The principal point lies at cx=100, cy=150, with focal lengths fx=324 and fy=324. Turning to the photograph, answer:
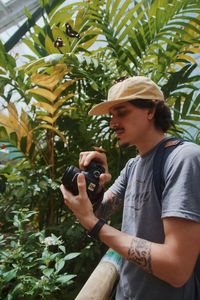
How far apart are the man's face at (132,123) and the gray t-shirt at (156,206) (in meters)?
0.07

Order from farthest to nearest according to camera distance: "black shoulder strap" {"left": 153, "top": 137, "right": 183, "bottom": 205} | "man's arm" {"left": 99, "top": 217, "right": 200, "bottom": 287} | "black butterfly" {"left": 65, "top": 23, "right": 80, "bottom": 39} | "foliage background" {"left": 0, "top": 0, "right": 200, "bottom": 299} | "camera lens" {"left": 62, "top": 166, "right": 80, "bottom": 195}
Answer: "black butterfly" {"left": 65, "top": 23, "right": 80, "bottom": 39}
"foliage background" {"left": 0, "top": 0, "right": 200, "bottom": 299}
"camera lens" {"left": 62, "top": 166, "right": 80, "bottom": 195}
"black shoulder strap" {"left": 153, "top": 137, "right": 183, "bottom": 205}
"man's arm" {"left": 99, "top": 217, "right": 200, "bottom": 287}

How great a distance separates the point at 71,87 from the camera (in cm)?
244

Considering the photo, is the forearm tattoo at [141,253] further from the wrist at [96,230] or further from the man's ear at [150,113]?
the man's ear at [150,113]

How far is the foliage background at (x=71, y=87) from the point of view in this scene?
217cm

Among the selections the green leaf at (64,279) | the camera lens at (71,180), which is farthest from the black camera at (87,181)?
the green leaf at (64,279)

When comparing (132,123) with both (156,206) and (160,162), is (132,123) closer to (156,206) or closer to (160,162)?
(160,162)

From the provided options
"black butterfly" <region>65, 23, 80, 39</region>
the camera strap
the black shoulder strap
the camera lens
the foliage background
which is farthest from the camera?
"black butterfly" <region>65, 23, 80, 39</region>

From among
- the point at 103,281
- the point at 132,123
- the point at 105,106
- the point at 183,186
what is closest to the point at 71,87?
the point at 105,106

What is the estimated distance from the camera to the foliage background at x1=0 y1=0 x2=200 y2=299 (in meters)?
2.17

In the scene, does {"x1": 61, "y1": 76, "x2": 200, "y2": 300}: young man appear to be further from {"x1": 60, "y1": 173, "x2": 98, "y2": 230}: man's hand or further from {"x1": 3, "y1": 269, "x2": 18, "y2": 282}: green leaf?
{"x1": 3, "y1": 269, "x2": 18, "y2": 282}: green leaf

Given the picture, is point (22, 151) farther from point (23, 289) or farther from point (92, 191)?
point (92, 191)

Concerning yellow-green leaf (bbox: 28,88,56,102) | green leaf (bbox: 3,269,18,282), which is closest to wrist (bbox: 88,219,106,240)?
green leaf (bbox: 3,269,18,282)

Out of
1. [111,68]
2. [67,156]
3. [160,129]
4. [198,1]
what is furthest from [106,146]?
[160,129]

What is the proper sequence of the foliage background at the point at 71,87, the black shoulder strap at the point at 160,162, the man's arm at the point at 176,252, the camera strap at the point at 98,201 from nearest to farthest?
the man's arm at the point at 176,252 → the black shoulder strap at the point at 160,162 → the camera strap at the point at 98,201 → the foliage background at the point at 71,87
